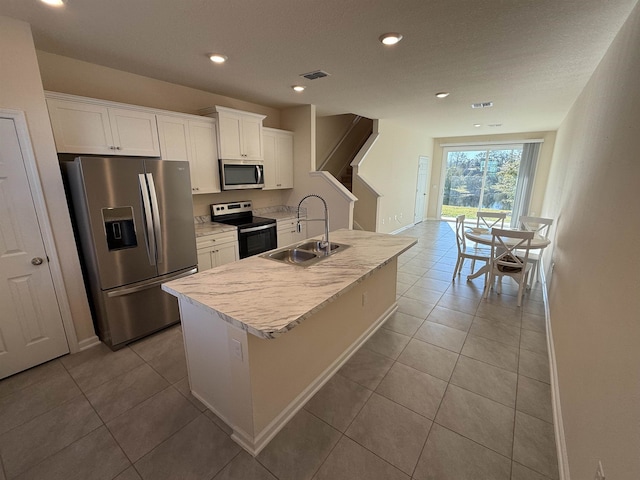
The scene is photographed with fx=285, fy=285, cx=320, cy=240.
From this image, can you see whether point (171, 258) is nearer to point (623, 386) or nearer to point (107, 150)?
point (107, 150)

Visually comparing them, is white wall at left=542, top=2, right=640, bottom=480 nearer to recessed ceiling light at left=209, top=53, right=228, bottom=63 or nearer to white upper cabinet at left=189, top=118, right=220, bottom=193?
recessed ceiling light at left=209, top=53, right=228, bottom=63

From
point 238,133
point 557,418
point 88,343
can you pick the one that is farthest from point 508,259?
point 88,343

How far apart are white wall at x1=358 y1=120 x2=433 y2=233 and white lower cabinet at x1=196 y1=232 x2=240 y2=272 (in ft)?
10.5

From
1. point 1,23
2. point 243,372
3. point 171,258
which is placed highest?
point 1,23

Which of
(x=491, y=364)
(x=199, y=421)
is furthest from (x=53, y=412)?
(x=491, y=364)

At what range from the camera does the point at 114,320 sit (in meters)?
2.58

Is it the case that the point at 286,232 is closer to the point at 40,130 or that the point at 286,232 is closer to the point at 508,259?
the point at 40,130

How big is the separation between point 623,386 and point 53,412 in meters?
3.15

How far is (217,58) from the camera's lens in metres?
2.62

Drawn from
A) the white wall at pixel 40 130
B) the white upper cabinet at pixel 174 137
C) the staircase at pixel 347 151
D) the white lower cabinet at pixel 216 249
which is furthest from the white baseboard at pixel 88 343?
the staircase at pixel 347 151

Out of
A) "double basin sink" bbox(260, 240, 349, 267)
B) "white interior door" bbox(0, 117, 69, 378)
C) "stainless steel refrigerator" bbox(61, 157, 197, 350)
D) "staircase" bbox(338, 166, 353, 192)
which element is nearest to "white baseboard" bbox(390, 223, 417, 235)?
"staircase" bbox(338, 166, 353, 192)

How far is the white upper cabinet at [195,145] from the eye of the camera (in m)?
3.21

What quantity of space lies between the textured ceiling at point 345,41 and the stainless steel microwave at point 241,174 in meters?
0.93

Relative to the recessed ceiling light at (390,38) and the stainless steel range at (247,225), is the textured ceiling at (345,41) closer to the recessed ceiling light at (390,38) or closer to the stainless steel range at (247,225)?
the recessed ceiling light at (390,38)
